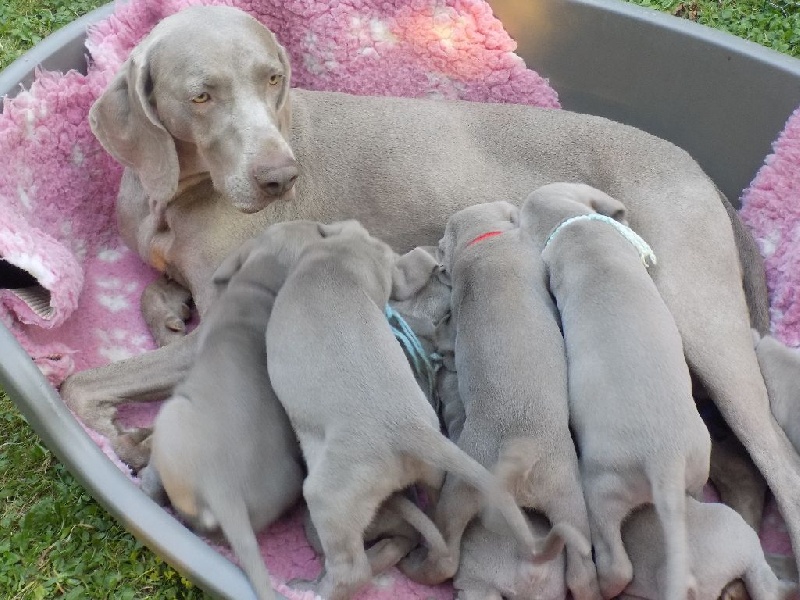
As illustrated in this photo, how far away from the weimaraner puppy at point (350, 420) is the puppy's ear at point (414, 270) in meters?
0.33

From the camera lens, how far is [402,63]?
360 centimetres

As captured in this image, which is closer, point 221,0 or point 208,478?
point 208,478

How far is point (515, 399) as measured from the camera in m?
2.19

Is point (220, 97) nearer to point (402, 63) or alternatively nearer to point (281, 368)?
point (281, 368)

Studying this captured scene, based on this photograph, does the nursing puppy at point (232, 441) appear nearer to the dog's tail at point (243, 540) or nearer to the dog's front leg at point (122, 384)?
the dog's tail at point (243, 540)

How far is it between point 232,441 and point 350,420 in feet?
1.04

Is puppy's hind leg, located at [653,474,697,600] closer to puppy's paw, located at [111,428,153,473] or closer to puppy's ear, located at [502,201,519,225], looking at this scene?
puppy's ear, located at [502,201,519,225]

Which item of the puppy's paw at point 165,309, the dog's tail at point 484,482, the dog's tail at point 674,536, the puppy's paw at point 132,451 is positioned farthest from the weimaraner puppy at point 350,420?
the puppy's paw at point 165,309

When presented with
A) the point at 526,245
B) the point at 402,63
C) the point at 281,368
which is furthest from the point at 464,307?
the point at 402,63

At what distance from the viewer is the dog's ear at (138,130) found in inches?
106

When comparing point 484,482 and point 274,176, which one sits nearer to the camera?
point 484,482

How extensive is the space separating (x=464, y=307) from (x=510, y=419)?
42cm

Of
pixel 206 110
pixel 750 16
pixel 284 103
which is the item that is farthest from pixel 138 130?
pixel 750 16

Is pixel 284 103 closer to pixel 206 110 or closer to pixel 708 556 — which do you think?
pixel 206 110
